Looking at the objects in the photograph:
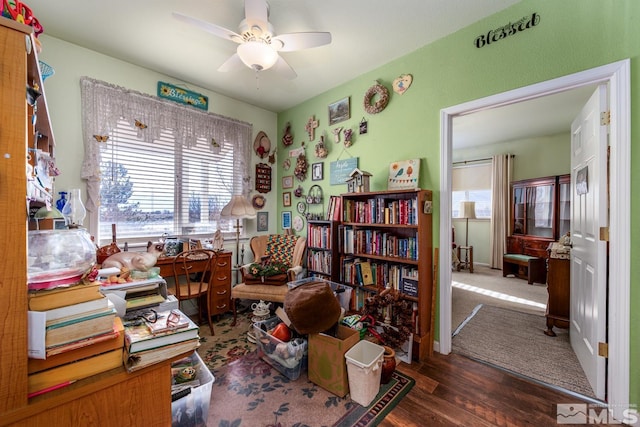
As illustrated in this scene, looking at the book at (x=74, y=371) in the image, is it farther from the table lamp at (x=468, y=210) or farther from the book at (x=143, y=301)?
the table lamp at (x=468, y=210)

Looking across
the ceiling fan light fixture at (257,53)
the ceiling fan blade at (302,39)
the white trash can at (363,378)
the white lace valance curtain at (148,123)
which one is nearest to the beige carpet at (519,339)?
the white trash can at (363,378)

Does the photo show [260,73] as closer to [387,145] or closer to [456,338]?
[387,145]

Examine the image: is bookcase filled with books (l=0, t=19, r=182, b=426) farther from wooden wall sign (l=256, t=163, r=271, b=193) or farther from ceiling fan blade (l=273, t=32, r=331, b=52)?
wooden wall sign (l=256, t=163, r=271, b=193)

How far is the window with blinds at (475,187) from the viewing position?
5648 millimetres

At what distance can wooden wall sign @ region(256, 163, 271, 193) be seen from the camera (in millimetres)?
3771

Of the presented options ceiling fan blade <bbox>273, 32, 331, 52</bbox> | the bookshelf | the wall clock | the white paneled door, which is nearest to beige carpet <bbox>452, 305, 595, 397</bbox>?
the white paneled door

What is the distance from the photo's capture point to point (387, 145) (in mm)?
2715

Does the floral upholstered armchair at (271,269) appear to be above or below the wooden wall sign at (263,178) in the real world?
below

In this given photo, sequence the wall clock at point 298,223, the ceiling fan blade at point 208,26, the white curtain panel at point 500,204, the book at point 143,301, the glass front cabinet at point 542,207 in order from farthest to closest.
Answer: the white curtain panel at point 500,204, the glass front cabinet at point 542,207, the wall clock at point 298,223, the ceiling fan blade at point 208,26, the book at point 143,301

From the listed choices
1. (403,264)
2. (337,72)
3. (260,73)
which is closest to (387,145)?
(337,72)

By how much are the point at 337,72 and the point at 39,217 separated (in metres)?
2.72

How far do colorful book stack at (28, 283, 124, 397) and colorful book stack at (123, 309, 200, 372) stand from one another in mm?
53

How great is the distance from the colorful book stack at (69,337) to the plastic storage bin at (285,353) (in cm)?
129

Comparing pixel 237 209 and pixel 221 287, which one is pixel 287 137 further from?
pixel 221 287
